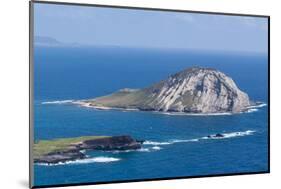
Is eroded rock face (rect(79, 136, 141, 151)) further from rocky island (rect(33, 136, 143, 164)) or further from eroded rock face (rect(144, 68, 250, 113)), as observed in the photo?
eroded rock face (rect(144, 68, 250, 113))

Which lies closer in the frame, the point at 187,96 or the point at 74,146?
the point at 74,146

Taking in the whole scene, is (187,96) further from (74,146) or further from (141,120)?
(74,146)

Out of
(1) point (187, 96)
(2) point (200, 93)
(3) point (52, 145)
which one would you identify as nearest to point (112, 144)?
(3) point (52, 145)

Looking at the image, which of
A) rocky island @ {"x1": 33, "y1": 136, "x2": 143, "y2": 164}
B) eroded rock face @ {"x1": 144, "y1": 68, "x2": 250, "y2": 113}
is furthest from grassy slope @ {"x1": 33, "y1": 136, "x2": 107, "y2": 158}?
eroded rock face @ {"x1": 144, "y1": 68, "x2": 250, "y2": 113}

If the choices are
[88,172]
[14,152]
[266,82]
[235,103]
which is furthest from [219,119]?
[14,152]

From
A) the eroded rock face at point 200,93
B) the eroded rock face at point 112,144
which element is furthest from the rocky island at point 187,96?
the eroded rock face at point 112,144

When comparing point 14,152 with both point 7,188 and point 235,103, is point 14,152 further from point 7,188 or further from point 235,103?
point 235,103
